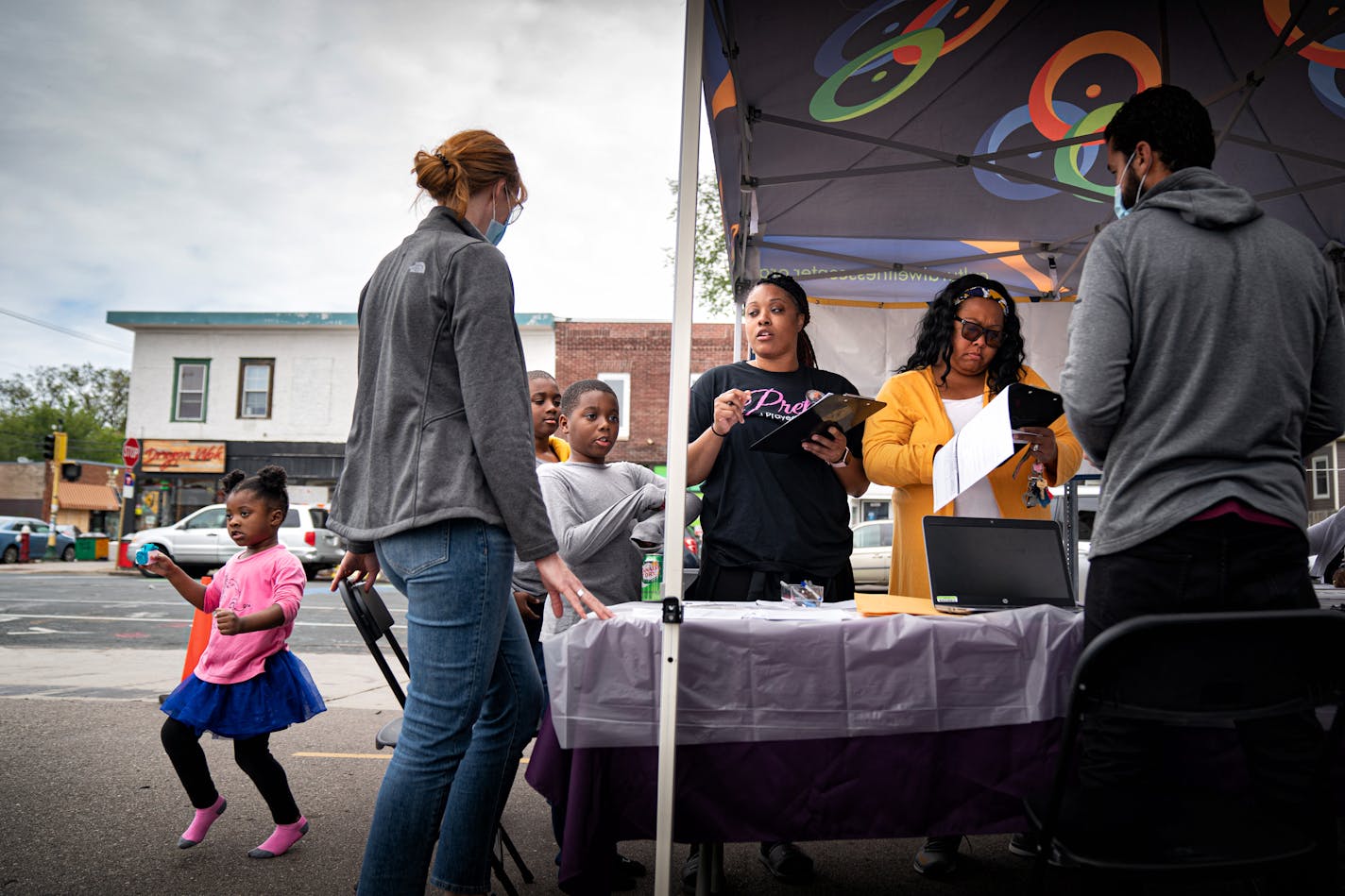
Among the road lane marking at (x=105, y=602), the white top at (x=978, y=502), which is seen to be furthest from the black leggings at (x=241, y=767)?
the road lane marking at (x=105, y=602)

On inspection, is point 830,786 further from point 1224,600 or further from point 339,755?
point 339,755

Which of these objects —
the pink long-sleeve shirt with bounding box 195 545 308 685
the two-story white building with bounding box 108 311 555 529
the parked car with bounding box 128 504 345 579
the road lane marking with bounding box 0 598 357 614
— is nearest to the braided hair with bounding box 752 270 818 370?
the pink long-sleeve shirt with bounding box 195 545 308 685

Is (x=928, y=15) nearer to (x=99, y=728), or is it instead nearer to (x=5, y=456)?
(x=99, y=728)

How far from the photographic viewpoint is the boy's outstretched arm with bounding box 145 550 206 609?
300 centimetres

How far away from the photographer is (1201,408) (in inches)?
66.9

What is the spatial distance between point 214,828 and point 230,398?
984 inches

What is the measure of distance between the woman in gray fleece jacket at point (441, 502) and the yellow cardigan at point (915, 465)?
1322 millimetres

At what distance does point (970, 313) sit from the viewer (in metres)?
3.13

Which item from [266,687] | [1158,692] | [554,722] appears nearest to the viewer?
[1158,692]

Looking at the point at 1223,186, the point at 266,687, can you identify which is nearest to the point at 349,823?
the point at 266,687

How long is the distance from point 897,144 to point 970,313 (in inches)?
52.1

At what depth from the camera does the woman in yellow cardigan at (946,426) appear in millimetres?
2893

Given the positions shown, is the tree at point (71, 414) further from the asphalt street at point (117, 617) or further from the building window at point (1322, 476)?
the building window at point (1322, 476)

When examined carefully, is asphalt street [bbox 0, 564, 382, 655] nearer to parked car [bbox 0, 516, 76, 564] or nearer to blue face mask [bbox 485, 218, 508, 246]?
blue face mask [bbox 485, 218, 508, 246]
